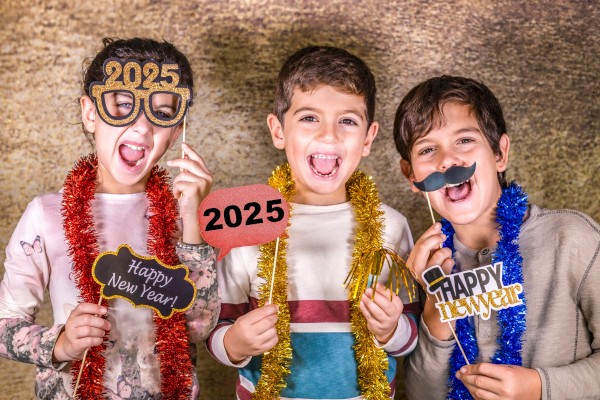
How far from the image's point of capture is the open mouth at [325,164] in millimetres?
1522

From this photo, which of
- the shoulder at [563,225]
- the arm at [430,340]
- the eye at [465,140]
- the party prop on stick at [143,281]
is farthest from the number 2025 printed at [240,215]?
the shoulder at [563,225]

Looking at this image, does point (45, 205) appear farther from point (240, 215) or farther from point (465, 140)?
point (465, 140)

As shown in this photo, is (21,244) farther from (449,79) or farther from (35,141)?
(449,79)

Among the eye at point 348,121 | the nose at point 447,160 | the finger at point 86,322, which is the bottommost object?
the finger at point 86,322

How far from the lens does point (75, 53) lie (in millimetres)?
1889

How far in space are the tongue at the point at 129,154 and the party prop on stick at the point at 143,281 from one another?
0.77 ft

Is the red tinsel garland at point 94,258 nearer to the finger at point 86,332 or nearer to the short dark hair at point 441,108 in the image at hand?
the finger at point 86,332

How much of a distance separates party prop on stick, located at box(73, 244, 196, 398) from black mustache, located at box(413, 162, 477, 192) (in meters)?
0.58

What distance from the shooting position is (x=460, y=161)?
1495 mm

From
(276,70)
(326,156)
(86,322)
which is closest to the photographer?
(86,322)

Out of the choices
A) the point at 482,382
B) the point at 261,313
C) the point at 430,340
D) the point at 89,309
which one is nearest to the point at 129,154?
the point at 89,309

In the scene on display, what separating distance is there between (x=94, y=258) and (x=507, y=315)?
36.6 inches

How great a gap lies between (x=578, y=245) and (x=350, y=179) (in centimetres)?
55

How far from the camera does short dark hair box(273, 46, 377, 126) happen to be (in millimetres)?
1551
